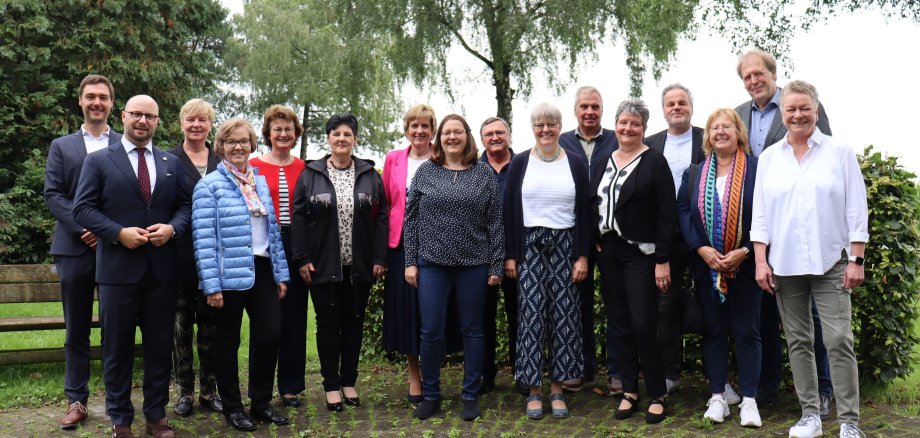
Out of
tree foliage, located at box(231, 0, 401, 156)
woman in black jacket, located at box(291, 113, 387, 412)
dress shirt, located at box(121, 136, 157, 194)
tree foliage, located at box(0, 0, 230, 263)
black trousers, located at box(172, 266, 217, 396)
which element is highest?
tree foliage, located at box(231, 0, 401, 156)

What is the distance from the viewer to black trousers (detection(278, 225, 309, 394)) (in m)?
5.90

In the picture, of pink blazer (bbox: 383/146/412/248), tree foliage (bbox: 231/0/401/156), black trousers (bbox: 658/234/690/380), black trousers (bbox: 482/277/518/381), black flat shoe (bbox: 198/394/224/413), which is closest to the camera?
black trousers (bbox: 658/234/690/380)

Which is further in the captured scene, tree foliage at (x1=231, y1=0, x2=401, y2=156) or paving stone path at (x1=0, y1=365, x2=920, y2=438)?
tree foliage at (x1=231, y1=0, x2=401, y2=156)

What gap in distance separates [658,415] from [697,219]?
4.59 feet

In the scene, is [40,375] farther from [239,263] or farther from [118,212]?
[239,263]

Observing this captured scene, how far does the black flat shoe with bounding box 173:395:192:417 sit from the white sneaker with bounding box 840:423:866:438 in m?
4.57

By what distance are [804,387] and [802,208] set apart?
3.95 feet

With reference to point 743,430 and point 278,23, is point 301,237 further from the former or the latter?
point 278,23

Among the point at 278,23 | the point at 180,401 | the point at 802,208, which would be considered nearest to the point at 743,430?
the point at 802,208

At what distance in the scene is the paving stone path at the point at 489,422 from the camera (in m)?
5.30

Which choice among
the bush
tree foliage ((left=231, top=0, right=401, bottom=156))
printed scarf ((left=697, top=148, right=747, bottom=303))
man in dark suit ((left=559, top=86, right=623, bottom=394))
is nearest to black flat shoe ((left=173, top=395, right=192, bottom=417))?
man in dark suit ((left=559, top=86, right=623, bottom=394))

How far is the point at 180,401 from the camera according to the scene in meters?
5.98

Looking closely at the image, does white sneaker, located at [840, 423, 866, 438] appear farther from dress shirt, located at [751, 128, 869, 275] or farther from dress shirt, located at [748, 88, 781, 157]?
dress shirt, located at [748, 88, 781, 157]

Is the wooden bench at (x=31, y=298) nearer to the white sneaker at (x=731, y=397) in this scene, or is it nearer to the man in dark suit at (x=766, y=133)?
the white sneaker at (x=731, y=397)
